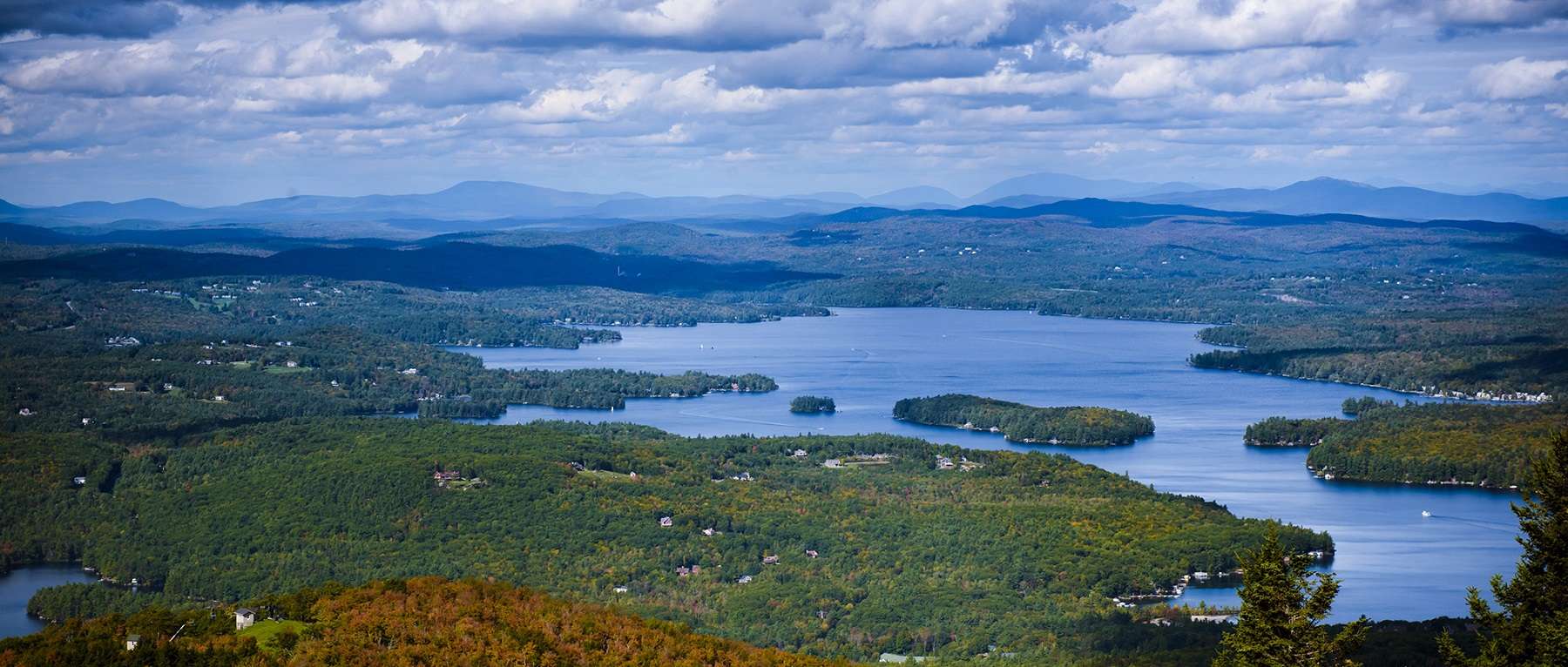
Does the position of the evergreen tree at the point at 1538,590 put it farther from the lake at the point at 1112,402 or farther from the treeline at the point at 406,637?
the lake at the point at 1112,402

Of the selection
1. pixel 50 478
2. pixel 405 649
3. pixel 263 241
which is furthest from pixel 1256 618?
pixel 263 241

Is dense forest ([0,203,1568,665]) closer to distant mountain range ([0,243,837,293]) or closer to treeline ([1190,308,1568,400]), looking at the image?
treeline ([1190,308,1568,400])

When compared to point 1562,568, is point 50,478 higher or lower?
lower

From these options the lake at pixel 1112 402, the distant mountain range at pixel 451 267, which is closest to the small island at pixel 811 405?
the lake at pixel 1112 402

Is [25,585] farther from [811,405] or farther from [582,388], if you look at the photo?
[582,388]

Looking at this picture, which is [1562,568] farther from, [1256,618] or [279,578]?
[279,578]

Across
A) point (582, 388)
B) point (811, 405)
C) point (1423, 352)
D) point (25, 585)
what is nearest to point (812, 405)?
point (811, 405)

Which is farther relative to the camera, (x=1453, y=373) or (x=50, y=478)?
(x=1453, y=373)

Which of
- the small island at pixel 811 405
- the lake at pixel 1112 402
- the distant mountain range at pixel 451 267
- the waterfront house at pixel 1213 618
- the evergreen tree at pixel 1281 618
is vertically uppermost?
the evergreen tree at pixel 1281 618
